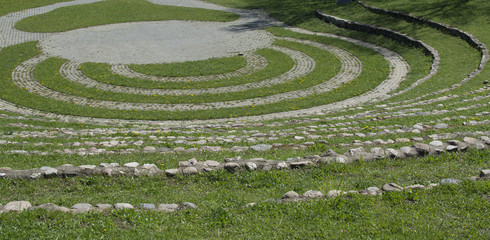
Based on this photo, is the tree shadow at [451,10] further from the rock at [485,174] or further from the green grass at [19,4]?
the green grass at [19,4]

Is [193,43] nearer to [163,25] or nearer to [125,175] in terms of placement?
[163,25]

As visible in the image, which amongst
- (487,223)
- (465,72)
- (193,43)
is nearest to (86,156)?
(487,223)

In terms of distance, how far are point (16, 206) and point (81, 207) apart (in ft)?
3.84

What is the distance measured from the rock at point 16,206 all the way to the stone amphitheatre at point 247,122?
0.28 ft

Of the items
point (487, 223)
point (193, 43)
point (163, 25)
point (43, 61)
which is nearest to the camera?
point (487, 223)

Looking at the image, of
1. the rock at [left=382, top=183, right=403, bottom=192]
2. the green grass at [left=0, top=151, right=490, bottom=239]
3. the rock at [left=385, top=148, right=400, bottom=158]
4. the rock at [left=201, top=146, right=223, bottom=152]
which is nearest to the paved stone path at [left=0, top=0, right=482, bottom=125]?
the rock at [left=201, top=146, right=223, bottom=152]

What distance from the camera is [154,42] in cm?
3469

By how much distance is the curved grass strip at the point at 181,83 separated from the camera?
24.8 metres

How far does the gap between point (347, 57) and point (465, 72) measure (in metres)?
8.03

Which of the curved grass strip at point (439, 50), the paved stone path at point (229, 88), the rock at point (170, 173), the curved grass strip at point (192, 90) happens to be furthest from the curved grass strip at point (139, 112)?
the rock at point (170, 173)

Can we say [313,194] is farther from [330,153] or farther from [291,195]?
[330,153]

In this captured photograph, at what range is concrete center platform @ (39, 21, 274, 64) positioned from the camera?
101 ft

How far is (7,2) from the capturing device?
49.5 metres

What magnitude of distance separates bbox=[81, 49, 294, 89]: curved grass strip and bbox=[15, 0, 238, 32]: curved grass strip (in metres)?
13.9
